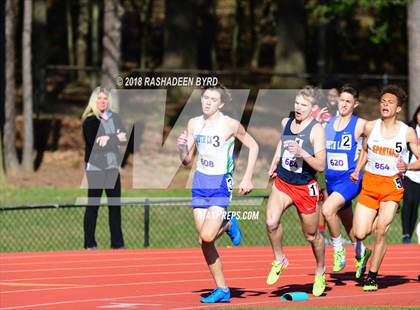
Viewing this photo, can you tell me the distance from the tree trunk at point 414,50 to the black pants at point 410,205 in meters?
8.50

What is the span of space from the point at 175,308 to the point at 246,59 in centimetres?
4173

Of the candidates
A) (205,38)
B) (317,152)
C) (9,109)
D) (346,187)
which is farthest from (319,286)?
(205,38)

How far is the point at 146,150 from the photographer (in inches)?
1201

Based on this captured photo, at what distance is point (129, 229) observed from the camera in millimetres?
21500

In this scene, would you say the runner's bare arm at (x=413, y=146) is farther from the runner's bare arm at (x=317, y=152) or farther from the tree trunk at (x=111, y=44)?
the tree trunk at (x=111, y=44)

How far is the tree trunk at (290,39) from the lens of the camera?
3822cm

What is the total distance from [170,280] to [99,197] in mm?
3045

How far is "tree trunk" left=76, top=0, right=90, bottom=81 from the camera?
44.5 m

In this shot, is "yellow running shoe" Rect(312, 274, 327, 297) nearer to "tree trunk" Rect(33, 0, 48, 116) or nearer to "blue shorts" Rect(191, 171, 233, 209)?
"blue shorts" Rect(191, 171, 233, 209)

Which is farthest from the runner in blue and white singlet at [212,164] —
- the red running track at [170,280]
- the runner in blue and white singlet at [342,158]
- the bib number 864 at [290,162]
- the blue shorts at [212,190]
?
the runner in blue and white singlet at [342,158]

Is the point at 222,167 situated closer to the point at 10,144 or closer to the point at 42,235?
the point at 42,235

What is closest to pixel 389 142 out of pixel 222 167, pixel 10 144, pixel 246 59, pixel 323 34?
pixel 222 167

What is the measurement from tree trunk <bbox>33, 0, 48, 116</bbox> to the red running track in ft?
50.9


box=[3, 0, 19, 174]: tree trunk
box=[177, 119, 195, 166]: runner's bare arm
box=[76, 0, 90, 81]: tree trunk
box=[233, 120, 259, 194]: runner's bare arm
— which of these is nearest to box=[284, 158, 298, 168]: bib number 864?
box=[233, 120, 259, 194]: runner's bare arm
